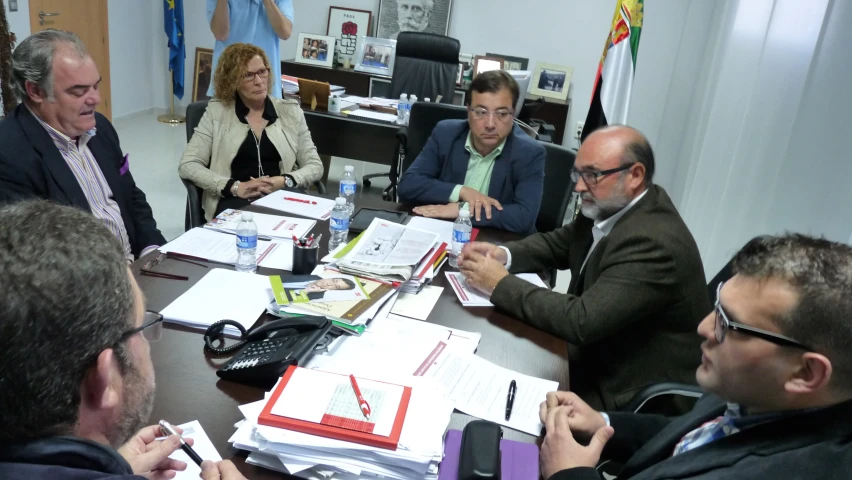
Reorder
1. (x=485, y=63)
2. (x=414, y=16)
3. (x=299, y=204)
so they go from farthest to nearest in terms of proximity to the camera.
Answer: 1. (x=414, y=16)
2. (x=485, y=63)
3. (x=299, y=204)

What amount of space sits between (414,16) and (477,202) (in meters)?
4.08

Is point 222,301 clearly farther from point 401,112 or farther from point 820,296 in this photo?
point 401,112

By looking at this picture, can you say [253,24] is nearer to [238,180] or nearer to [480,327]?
[238,180]

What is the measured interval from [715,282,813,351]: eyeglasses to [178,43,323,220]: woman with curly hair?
7.02 feet

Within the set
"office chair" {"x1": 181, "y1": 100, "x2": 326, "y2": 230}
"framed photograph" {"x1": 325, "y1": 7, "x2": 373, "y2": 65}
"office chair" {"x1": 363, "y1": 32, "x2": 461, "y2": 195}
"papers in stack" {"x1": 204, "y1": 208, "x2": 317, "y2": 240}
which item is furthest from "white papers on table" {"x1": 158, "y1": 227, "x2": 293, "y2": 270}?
"framed photograph" {"x1": 325, "y1": 7, "x2": 373, "y2": 65}

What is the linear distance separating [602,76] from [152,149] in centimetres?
404

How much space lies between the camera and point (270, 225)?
2076mm

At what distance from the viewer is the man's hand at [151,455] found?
94 centimetres

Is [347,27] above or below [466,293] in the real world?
above

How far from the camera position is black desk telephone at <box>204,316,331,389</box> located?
3.92 feet

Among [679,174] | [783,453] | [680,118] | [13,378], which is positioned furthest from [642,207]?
[680,118]

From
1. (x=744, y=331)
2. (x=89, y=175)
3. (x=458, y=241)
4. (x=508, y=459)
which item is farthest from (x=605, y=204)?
(x=89, y=175)

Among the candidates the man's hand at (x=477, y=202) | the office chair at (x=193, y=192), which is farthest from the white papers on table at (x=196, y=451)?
the office chair at (x=193, y=192)

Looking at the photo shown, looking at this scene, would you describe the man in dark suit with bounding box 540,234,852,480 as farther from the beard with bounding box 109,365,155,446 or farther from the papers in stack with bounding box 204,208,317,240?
the papers in stack with bounding box 204,208,317,240
